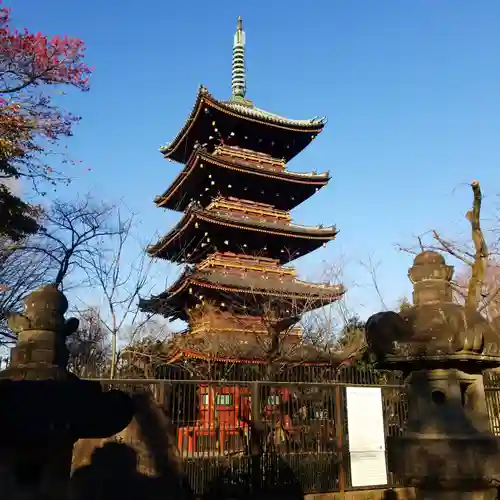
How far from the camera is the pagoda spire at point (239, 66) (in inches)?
1179

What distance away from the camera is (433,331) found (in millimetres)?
4297

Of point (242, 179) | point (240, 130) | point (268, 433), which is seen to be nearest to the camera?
point (268, 433)

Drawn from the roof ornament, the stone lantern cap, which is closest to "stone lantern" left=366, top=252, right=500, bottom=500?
the stone lantern cap

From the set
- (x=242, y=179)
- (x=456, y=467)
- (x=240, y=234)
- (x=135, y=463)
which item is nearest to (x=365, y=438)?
(x=135, y=463)

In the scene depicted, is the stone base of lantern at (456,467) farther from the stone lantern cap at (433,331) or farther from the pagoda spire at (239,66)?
the pagoda spire at (239,66)

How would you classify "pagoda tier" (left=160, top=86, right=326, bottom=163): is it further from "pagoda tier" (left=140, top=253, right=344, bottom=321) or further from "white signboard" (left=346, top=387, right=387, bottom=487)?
"white signboard" (left=346, top=387, right=387, bottom=487)

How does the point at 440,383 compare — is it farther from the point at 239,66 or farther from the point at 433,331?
the point at 239,66

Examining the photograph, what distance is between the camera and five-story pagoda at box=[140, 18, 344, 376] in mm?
A: 19484

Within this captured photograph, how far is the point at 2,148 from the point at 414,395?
Result: 11948 mm

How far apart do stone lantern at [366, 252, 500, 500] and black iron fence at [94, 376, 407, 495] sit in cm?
517

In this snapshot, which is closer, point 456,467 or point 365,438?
point 456,467

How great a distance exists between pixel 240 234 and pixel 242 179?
2.72 metres

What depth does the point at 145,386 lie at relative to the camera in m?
9.10

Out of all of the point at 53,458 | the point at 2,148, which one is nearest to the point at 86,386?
the point at 53,458
